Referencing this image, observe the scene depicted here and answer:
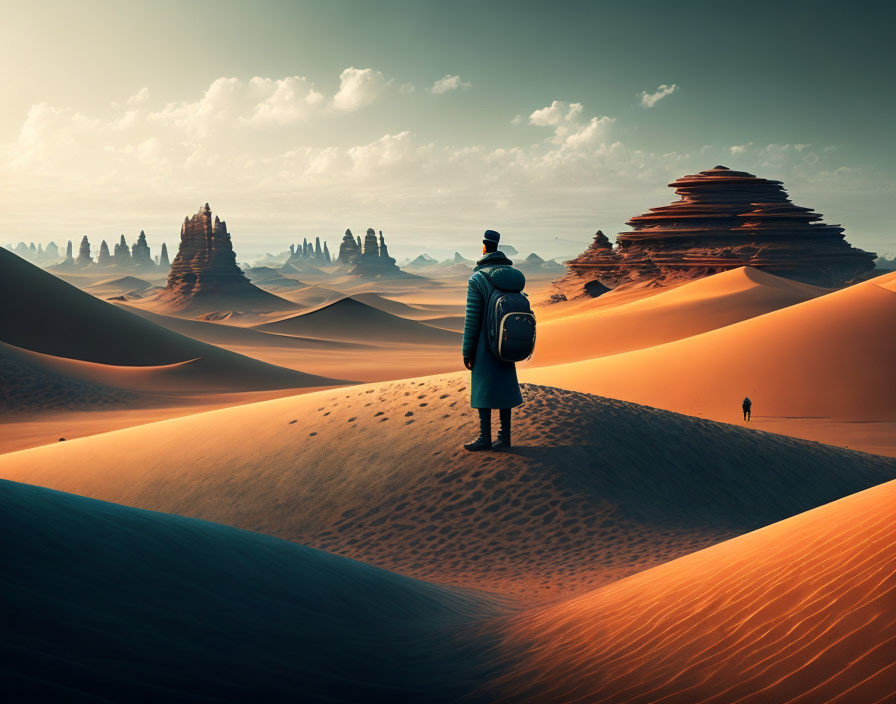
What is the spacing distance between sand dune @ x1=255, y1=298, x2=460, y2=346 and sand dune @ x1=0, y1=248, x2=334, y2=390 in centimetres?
3504

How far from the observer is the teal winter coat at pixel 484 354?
1045 cm

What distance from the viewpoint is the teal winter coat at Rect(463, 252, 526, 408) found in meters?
10.4

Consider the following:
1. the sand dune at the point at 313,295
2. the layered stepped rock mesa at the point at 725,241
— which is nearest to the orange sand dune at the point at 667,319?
the layered stepped rock mesa at the point at 725,241

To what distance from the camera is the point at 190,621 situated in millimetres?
4547

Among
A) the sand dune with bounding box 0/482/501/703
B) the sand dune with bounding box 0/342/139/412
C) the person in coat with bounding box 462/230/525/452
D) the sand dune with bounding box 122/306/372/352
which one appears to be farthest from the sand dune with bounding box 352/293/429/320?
the sand dune with bounding box 0/482/501/703

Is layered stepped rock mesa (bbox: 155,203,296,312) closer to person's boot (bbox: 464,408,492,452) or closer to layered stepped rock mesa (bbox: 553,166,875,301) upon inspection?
layered stepped rock mesa (bbox: 553,166,875,301)

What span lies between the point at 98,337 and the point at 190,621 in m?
39.7

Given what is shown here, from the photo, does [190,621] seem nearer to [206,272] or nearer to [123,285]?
[206,272]

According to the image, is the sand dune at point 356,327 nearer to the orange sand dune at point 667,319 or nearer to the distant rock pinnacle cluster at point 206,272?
the distant rock pinnacle cluster at point 206,272

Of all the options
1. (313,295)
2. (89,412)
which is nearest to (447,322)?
(313,295)

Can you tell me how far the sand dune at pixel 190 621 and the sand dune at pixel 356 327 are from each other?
6915cm

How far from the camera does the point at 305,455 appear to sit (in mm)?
12977

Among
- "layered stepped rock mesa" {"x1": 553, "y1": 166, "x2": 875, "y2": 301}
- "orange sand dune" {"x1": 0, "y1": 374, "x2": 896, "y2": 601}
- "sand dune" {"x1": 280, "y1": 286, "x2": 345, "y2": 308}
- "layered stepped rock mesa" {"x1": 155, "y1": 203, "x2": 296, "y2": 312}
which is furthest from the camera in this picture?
"sand dune" {"x1": 280, "y1": 286, "x2": 345, "y2": 308}

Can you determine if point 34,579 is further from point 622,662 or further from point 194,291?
point 194,291
